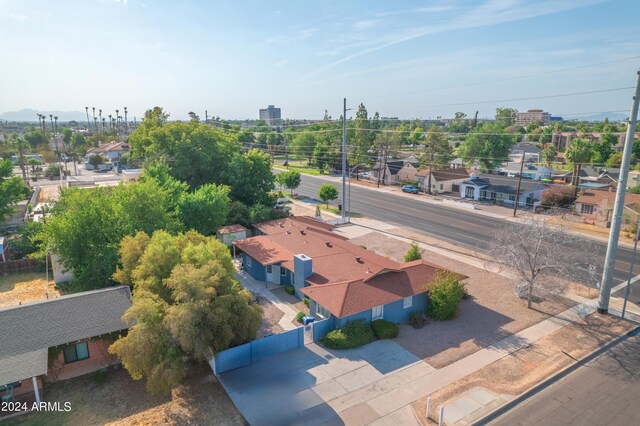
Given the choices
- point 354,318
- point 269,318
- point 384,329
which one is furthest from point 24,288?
point 384,329

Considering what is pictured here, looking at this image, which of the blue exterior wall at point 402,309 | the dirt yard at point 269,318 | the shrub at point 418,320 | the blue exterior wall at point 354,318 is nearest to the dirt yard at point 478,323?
the shrub at point 418,320

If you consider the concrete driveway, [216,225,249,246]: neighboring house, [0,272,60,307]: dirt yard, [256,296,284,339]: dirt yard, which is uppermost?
[216,225,249,246]: neighboring house

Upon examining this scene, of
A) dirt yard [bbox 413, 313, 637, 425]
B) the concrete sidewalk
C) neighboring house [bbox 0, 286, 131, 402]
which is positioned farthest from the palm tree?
neighboring house [bbox 0, 286, 131, 402]

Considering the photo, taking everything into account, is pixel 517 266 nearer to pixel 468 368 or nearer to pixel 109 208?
pixel 468 368

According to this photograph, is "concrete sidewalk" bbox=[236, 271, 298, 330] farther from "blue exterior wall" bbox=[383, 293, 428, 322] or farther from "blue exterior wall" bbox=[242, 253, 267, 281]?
"blue exterior wall" bbox=[383, 293, 428, 322]

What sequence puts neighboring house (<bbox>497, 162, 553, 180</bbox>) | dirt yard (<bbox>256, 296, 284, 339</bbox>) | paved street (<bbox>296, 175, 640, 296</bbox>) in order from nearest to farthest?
dirt yard (<bbox>256, 296, 284, 339</bbox>) < paved street (<bbox>296, 175, 640, 296</bbox>) < neighboring house (<bbox>497, 162, 553, 180</bbox>)

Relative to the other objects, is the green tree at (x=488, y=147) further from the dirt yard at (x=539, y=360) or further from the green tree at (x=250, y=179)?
the dirt yard at (x=539, y=360)


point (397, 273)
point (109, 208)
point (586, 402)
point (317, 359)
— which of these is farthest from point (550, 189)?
point (109, 208)
